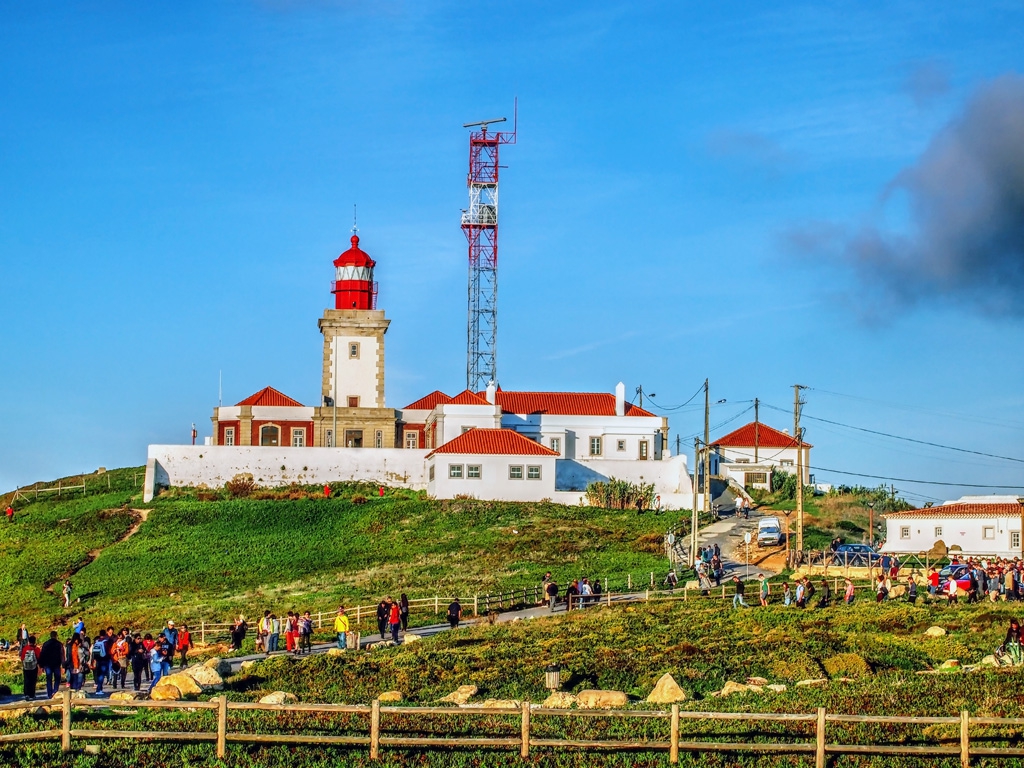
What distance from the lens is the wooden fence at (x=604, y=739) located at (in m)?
20.0

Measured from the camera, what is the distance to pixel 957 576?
44250 mm

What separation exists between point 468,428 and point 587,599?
105ft

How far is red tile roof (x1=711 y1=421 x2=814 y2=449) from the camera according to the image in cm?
8700

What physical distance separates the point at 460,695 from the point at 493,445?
4390 centimetres

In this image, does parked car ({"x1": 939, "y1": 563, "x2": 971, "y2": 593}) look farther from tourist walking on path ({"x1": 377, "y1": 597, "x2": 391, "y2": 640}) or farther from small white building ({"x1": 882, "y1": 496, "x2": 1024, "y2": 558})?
tourist walking on path ({"x1": 377, "y1": 597, "x2": 391, "y2": 640})

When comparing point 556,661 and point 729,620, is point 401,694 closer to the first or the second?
point 556,661

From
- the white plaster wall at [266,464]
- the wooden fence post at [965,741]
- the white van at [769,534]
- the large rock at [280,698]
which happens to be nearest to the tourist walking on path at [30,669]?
the large rock at [280,698]

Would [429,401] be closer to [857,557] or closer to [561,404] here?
[561,404]

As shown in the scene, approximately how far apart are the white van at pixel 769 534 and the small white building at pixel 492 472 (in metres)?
12.9

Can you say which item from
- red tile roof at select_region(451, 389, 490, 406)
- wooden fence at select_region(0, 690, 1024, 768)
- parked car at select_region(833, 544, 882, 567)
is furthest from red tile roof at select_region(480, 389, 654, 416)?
wooden fence at select_region(0, 690, 1024, 768)

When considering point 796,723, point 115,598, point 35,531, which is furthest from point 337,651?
point 35,531

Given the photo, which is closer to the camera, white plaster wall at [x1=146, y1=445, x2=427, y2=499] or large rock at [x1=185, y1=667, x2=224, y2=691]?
large rock at [x1=185, y1=667, x2=224, y2=691]

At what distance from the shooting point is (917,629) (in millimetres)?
36094

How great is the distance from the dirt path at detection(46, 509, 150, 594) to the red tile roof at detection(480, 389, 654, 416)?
20649 mm
